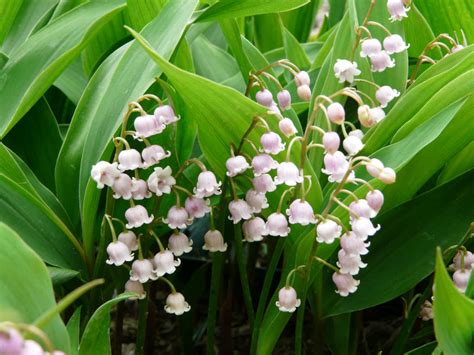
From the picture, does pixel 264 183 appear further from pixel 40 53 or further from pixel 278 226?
pixel 40 53

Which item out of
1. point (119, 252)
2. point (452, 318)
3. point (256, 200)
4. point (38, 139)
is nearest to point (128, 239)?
point (119, 252)

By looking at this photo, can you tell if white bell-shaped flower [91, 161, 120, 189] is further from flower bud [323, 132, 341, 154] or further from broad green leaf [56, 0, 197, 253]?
flower bud [323, 132, 341, 154]

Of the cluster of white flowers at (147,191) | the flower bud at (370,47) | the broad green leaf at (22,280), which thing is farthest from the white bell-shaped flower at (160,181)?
the flower bud at (370,47)

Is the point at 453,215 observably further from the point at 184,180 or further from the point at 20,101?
the point at 20,101

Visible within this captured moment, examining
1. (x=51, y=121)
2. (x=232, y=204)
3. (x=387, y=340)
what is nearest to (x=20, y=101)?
(x=51, y=121)

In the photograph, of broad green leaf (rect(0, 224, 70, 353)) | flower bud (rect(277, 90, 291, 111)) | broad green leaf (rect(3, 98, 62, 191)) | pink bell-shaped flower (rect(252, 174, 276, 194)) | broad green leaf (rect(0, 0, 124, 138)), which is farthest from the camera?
broad green leaf (rect(3, 98, 62, 191))

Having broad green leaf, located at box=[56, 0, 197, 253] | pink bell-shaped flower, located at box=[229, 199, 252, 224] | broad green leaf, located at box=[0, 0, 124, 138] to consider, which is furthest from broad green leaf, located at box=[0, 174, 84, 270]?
pink bell-shaped flower, located at box=[229, 199, 252, 224]
